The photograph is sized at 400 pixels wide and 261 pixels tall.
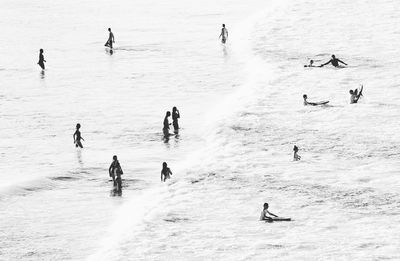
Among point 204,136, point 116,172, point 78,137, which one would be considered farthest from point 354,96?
point 116,172

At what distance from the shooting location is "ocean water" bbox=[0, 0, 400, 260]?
2191 centimetres

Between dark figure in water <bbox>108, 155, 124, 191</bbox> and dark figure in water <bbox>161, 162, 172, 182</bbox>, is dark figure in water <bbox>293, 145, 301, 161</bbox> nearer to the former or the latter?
dark figure in water <bbox>161, 162, 172, 182</bbox>

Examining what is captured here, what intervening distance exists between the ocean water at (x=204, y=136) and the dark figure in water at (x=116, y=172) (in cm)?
28

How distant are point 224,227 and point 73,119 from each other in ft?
39.3

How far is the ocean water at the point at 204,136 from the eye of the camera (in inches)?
862

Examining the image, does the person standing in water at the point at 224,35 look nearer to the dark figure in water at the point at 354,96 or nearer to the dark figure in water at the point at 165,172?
the dark figure in water at the point at 354,96

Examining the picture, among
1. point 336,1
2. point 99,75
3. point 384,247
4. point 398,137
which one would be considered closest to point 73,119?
point 99,75

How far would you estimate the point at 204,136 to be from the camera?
30.5 meters

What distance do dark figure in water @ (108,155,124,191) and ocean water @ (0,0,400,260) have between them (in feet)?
0.91

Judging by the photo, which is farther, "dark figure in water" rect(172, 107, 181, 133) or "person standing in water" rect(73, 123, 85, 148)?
"dark figure in water" rect(172, 107, 181, 133)

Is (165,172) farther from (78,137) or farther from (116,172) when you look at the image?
(78,137)

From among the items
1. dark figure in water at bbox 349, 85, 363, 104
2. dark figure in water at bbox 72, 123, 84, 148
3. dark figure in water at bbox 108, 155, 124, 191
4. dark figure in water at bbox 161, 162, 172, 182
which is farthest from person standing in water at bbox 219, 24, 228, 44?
dark figure in water at bbox 108, 155, 124, 191

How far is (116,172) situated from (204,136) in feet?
19.7

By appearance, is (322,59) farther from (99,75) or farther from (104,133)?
(104,133)
